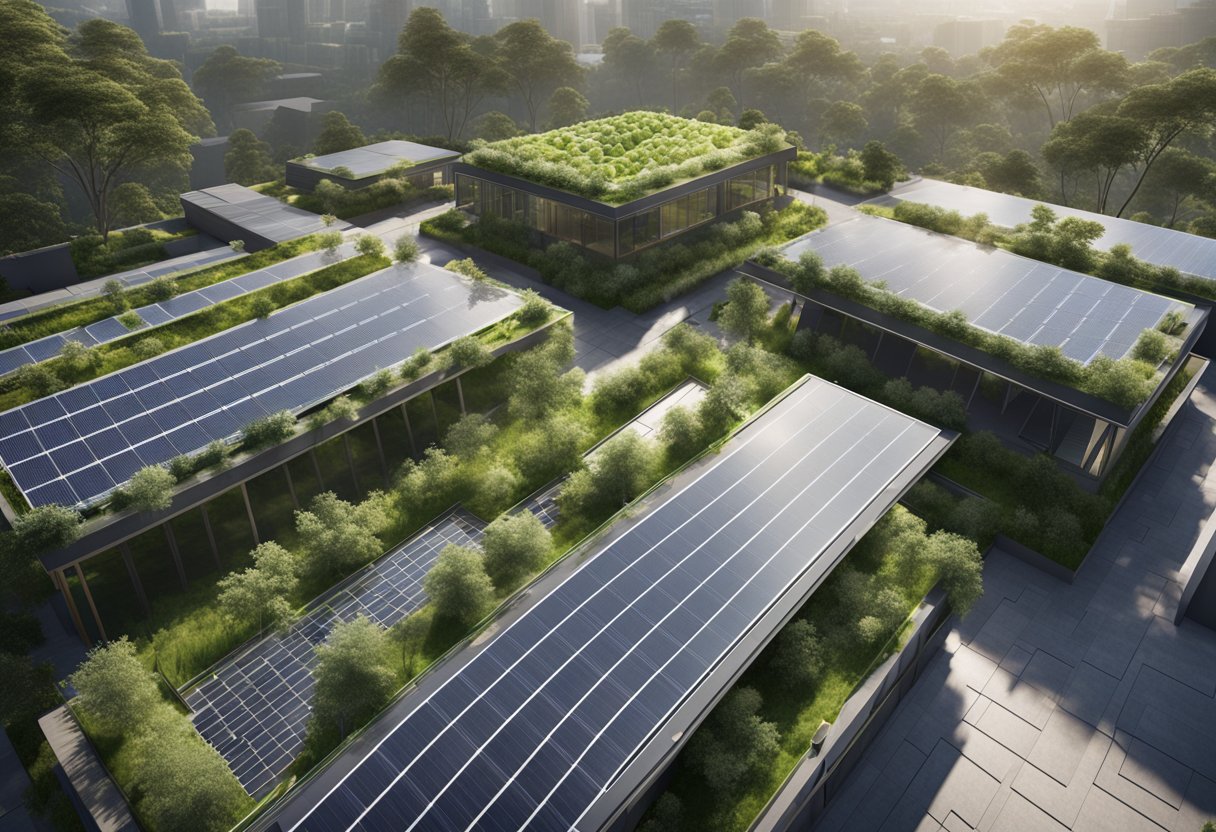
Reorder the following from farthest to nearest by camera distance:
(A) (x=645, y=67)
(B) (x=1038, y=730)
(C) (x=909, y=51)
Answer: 1. (C) (x=909, y=51)
2. (A) (x=645, y=67)
3. (B) (x=1038, y=730)

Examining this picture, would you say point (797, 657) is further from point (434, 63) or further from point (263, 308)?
point (434, 63)

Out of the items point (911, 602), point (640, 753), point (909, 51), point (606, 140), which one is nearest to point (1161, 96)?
point (606, 140)

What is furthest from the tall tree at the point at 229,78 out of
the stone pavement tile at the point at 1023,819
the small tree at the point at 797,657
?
the stone pavement tile at the point at 1023,819

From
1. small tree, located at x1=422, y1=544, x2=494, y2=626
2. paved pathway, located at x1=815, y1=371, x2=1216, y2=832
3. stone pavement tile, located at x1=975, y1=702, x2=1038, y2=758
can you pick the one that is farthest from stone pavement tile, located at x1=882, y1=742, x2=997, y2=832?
small tree, located at x1=422, y1=544, x2=494, y2=626

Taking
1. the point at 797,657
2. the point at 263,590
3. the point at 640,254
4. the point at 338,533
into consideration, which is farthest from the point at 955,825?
the point at 640,254

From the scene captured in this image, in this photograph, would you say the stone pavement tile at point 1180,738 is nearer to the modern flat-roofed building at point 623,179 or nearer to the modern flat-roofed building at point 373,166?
the modern flat-roofed building at point 623,179

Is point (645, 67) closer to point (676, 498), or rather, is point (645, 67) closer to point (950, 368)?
point (950, 368)
